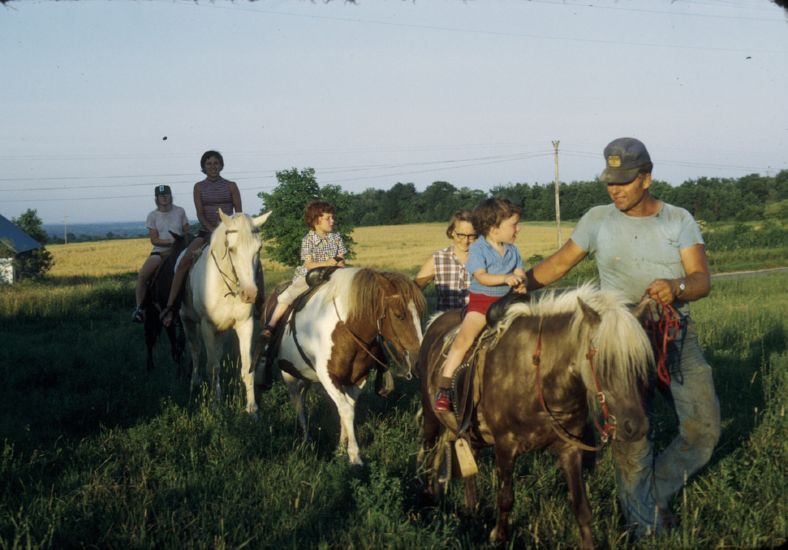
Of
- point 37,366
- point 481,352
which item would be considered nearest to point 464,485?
point 481,352

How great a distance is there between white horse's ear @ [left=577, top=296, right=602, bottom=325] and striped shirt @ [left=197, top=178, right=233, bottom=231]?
22.3ft

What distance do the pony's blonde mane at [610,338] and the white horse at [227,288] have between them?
4705mm

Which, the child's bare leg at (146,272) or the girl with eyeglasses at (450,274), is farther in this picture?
the child's bare leg at (146,272)

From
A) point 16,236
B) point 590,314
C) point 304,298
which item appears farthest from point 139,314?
point 16,236

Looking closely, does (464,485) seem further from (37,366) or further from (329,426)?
(37,366)

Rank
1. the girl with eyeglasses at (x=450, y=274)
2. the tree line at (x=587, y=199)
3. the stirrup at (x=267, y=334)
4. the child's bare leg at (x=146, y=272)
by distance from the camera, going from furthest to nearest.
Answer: the tree line at (x=587, y=199)
the child's bare leg at (x=146, y=272)
the stirrup at (x=267, y=334)
the girl with eyeglasses at (x=450, y=274)

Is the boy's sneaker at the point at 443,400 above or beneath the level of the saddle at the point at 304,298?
beneath

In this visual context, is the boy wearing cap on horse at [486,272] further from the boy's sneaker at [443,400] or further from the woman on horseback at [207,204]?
the woman on horseback at [207,204]

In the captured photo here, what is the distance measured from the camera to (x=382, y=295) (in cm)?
668

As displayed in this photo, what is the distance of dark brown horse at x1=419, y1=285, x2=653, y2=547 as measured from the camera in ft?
13.0

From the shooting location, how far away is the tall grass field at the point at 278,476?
474cm

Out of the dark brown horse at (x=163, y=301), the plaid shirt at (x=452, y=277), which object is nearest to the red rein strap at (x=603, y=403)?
the plaid shirt at (x=452, y=277)

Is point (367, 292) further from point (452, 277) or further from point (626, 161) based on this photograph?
point (626, 161)

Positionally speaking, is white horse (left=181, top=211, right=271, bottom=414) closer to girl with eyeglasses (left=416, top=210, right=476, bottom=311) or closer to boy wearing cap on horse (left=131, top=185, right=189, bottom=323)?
boy wearing cap on horse (left=131, top=185, right=189, bottom=323)
